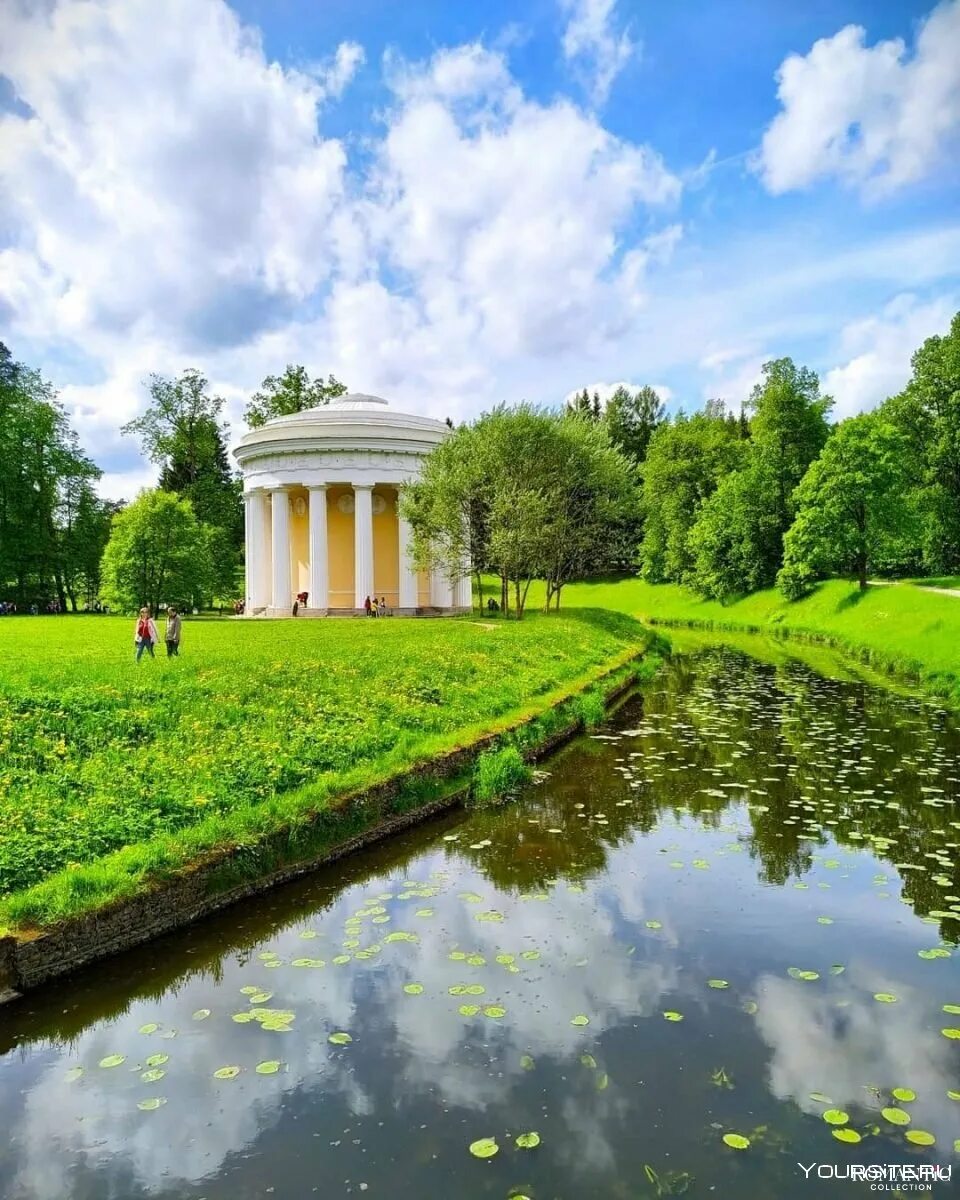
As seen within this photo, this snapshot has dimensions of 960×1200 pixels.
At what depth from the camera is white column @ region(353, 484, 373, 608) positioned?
1768 inches

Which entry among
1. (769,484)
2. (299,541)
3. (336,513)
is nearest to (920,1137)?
(336,513)

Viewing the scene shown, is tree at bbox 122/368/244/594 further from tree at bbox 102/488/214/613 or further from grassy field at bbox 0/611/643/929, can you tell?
grassy field at bbox 0/611/643/929

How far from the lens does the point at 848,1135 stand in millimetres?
4691

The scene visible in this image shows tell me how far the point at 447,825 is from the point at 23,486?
165 ft

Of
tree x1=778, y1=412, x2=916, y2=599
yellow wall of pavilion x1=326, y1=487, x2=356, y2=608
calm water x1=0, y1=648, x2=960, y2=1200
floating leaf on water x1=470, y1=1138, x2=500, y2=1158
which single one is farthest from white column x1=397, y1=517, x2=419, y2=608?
floating leaf on water x1=470, y1=1138, x2=500, y2=1158

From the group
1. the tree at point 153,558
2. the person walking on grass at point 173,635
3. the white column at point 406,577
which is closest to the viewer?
the person walking on grass at point 173,635

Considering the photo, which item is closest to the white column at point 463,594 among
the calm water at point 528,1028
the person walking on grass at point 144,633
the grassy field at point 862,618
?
the grassy field at point 862,618

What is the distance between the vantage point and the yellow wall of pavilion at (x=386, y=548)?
1908 inches

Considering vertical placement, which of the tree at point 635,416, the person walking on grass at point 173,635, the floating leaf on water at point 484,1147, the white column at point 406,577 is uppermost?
the tree at point 635,416

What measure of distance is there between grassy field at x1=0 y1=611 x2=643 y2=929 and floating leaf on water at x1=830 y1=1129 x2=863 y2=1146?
19.4ft

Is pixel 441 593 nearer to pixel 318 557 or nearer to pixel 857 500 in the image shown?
pixel 318 557

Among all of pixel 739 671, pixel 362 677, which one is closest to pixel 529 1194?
pixel 362 677

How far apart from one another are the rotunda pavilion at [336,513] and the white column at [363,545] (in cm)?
5

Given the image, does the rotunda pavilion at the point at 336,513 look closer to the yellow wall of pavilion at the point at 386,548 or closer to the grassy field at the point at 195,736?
the yellow wall of pavilion at the point at 386,548
